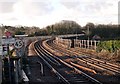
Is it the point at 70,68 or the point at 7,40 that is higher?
the point at 7,40

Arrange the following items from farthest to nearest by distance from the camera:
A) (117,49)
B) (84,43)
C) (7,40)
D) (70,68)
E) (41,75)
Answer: (84,43) → (117,49) → (70,68) → (41,75) → (7,40)

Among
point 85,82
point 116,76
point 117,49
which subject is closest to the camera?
point 85,82

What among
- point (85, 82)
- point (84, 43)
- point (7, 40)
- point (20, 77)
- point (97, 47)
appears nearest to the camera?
point (7, 40)

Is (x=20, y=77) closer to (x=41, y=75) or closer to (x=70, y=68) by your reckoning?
(x=41, y=75)

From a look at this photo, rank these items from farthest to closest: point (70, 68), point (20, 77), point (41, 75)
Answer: point (70, 68), point (41, 75), point (20, 77)

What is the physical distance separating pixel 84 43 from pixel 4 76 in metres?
33.4

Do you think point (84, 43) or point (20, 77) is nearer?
point (20, 77)

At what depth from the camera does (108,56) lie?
33.3 meters

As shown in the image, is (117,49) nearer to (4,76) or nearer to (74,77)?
(74,77)

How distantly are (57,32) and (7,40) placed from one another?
11715cm

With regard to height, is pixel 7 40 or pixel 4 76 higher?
pixel 7 40

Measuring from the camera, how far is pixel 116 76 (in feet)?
64.4

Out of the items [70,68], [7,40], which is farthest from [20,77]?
[70,68]

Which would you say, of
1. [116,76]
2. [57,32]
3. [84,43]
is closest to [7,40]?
[116,76]
